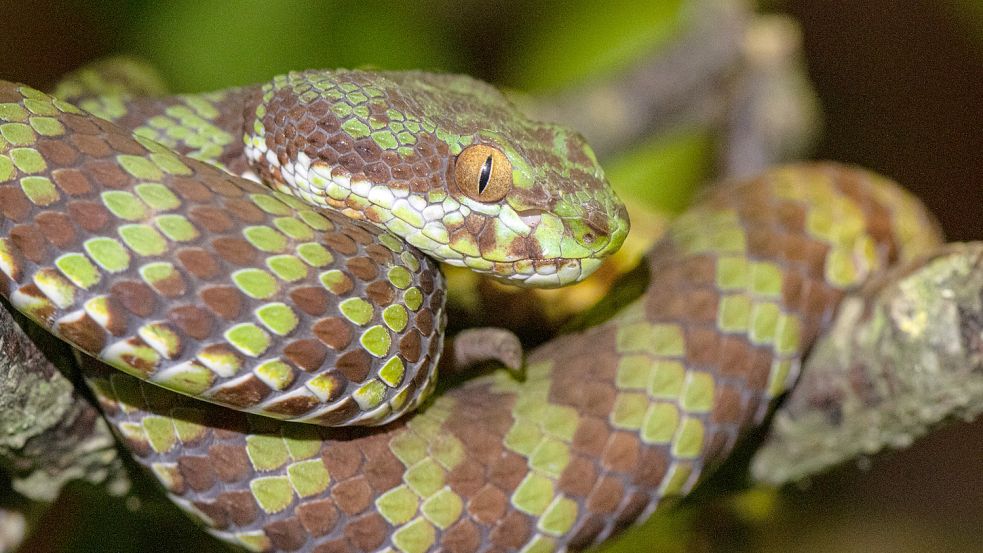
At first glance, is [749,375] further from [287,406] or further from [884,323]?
[287,406]

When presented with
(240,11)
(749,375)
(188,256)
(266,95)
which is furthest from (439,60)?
(188,256)

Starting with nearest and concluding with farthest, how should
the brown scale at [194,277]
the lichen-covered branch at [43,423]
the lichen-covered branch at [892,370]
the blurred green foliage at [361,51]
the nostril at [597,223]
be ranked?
the brown scale at [194,277]
the lichen-covered branch at [43,423]
the nostril at [597,223]
the lichen-covered branch at [892,370]
the blurred green foliage at [361,51]

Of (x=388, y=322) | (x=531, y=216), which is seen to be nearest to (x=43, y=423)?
(x=388, y=322)

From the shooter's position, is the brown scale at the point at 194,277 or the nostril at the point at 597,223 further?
the nostril at the point at 597,223

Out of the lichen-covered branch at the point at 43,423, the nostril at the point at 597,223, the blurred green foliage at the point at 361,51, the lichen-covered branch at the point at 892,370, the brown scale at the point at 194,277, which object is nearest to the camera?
the brown scale at the point at 194,277

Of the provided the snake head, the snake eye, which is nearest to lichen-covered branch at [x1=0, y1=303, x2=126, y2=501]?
the snake head

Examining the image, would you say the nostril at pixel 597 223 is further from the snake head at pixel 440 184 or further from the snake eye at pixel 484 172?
the snake eye at pixel 484 172

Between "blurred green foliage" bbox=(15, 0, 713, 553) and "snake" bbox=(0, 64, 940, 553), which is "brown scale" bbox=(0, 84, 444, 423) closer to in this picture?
"snake" bbox=(0, 64, 940, 553)

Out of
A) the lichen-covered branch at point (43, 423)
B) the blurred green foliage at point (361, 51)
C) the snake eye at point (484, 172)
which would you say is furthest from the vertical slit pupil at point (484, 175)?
the blurred green foliage at point (361, 51)
